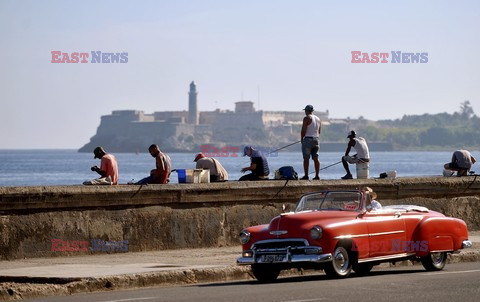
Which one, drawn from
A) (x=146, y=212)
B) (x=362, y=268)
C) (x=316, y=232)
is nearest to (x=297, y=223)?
(x=316, y=232)

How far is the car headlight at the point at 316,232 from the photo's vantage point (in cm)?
1658

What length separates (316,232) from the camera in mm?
16609

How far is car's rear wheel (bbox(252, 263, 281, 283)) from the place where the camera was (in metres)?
17.0

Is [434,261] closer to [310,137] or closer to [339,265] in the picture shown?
[339,265]

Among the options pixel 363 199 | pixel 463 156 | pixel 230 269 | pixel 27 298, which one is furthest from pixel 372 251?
pixel 463 156

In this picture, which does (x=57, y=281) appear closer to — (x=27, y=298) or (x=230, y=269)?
(x=27, y=298)

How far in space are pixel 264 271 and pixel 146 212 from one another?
377 cm

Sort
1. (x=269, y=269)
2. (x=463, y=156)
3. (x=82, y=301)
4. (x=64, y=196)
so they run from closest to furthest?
(x=82, y=301), (x=269, y=269), (x=64, y=196), (x=463, y=156)

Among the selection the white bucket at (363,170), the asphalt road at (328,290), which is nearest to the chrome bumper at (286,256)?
the asphalt road at (328,290)

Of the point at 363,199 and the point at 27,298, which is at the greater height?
the point at 363,199

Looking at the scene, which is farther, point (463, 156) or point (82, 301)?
point (463, 156)

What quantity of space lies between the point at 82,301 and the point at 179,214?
6.21 metres

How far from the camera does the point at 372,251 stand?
17.3m

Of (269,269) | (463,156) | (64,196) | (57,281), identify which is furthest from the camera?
(463,156)
